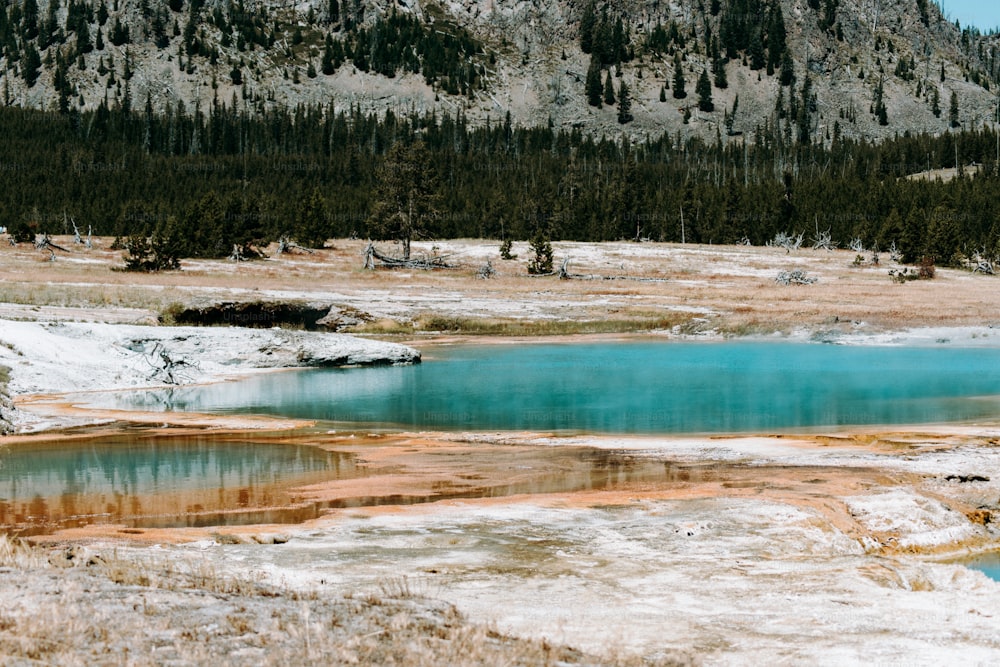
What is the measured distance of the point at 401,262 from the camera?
9219 centimetres

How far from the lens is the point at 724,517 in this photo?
42.0 ft

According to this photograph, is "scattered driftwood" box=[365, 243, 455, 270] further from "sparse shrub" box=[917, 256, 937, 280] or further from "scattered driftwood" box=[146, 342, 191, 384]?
"scattered driftwood" box=[146, 342, 191, 384]

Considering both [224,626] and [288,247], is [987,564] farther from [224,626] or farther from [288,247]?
[288,247]

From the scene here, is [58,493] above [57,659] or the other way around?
the other way around

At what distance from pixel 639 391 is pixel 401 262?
2483 inches

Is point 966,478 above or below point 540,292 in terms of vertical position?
below

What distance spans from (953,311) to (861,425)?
35.0m

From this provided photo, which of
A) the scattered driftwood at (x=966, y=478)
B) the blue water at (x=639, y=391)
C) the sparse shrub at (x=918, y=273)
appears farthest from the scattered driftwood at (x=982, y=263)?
the scattered driftwood at (x=966, y=478)

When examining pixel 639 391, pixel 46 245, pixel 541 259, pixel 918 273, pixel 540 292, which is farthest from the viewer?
pixel 46 245

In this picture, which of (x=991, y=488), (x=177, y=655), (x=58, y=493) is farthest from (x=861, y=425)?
(x=177, y=655)

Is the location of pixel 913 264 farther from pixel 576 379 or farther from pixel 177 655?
pixel 177 655

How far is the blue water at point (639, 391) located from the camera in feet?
84.3

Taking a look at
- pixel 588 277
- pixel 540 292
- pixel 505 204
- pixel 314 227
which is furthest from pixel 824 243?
pixel 314 227

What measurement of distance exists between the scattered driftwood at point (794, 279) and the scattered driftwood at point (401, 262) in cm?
3120
